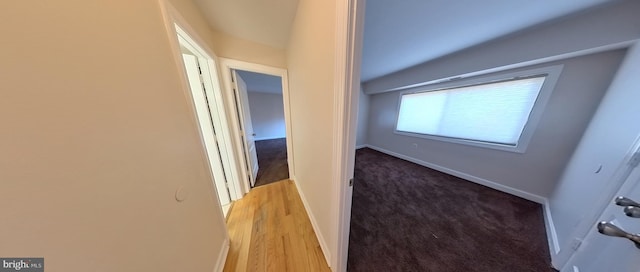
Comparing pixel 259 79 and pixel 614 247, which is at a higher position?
pixel 259 79

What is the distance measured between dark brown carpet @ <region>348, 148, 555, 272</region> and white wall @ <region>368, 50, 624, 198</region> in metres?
0.27

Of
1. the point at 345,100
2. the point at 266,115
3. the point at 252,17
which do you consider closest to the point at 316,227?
the point at 345,100

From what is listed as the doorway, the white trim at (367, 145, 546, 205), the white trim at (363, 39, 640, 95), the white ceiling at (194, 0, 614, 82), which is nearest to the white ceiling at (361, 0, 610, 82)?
the white ceiling at (194, 0, 614, 82)

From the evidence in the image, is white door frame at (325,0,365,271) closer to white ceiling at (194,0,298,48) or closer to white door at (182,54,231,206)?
white ceiling at (194,0,298,48)

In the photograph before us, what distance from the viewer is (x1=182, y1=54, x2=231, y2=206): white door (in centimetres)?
150

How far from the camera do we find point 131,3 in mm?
665

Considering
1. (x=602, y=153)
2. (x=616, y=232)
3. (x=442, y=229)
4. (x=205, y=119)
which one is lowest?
(x=442, y=229)

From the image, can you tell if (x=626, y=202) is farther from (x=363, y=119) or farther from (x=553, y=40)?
(x=363, y=119)

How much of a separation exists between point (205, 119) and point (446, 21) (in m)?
2.75

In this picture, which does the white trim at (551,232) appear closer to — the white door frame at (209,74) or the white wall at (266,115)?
the white door frame at (209,74)

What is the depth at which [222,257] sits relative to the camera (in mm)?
1232

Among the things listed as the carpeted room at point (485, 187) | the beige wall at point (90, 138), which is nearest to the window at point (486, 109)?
the carpeted room at point (485, 187)

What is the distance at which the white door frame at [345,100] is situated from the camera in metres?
0.68

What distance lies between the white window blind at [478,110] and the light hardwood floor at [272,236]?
2978mm
